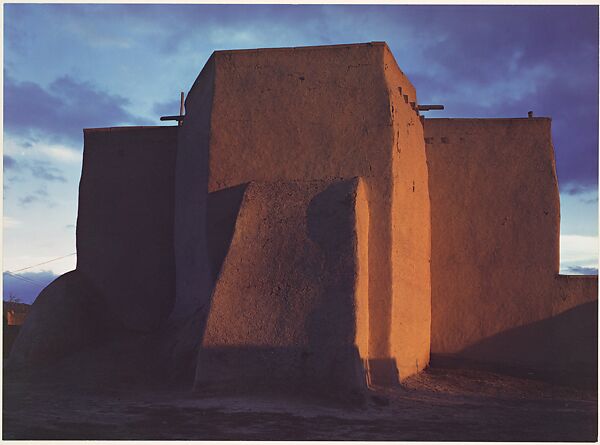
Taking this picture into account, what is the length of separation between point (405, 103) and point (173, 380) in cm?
541

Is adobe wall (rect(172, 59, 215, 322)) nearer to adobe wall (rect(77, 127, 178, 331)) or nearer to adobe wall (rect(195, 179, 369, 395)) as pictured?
adobe wall (rect(77, 127, 178, 331))

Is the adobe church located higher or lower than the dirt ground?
higher

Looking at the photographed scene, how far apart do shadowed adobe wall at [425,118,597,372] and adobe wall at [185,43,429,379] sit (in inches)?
65.0

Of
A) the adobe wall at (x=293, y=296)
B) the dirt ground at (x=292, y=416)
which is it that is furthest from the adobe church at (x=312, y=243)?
the dirt ground at (x=292, y=416)

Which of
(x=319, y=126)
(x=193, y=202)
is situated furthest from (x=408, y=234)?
(x=193, y=202)

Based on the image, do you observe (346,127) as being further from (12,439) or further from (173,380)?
(12,439)

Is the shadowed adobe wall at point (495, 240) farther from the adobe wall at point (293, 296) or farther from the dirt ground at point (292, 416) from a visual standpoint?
the adobe wall at point (293, 296)

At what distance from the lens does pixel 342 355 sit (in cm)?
828

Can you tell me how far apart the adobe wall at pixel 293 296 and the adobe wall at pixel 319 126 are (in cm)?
36

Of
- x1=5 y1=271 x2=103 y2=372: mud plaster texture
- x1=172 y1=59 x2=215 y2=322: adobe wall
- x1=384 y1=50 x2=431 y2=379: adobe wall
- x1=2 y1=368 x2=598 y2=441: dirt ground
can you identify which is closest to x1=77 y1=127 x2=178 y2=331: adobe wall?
x1=5 y1=271 x2=103 y2=372: mud plaster texture

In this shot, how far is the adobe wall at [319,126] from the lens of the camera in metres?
9.65

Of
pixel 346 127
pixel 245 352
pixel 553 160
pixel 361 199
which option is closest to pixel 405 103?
pixel 346 127

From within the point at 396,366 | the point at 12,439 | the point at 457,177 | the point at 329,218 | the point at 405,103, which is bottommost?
the point at 12,439

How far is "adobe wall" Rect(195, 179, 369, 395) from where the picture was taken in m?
8.33
